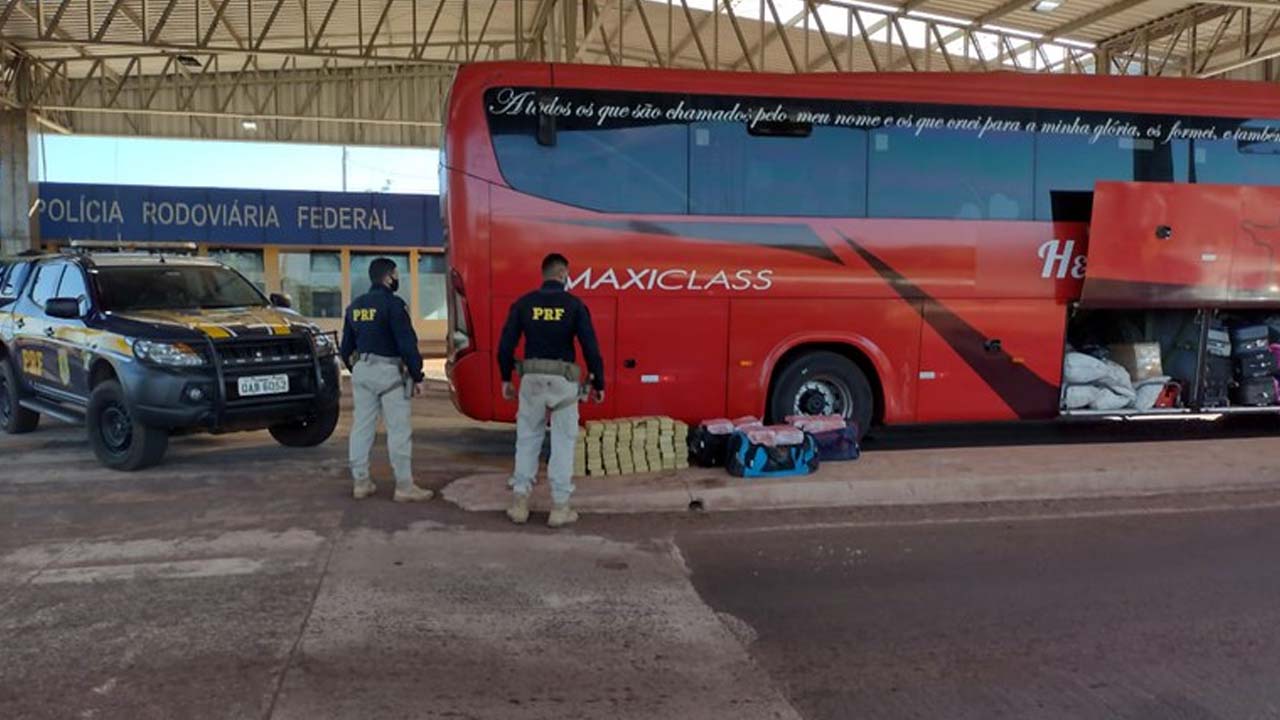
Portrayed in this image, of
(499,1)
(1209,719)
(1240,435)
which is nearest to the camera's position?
(1209,719)

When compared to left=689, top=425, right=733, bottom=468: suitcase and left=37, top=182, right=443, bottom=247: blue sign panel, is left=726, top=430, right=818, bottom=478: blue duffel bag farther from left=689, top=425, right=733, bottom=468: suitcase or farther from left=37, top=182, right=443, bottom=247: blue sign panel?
left=37, top=182, right=443, bottom=247: blue sign panel

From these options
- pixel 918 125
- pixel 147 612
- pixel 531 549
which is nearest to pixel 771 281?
pixel 918 125

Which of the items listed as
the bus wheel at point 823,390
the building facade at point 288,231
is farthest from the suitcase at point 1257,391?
the building facade at point 288,231

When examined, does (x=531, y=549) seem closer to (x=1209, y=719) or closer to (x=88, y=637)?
(x=88, y=637)

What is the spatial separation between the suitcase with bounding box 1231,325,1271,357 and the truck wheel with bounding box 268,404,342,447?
29.2 ft

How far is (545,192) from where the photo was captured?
766 centimetres

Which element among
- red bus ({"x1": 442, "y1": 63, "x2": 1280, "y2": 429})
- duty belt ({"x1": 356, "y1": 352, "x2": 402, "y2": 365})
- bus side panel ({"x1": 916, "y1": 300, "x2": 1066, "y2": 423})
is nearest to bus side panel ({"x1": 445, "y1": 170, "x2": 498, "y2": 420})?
red bus ({"x1": 442, "y1": 63, "x2": 1280, "y2": 429})

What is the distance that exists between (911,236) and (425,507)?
476 centimetres

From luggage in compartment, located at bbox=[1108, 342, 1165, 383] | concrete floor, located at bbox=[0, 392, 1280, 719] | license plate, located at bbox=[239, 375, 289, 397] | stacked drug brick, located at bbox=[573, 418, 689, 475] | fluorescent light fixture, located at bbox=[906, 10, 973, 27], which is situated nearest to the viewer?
concrete floor, located at bbox=[0, 392, 1280, 719]

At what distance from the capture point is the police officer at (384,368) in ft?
22.2

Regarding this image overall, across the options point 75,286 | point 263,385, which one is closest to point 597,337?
point 263,385

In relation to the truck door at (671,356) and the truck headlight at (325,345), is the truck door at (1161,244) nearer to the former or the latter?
the truck door at (671,356)

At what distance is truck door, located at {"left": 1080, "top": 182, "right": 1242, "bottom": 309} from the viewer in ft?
27.3

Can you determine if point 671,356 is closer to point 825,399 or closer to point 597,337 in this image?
point 597,337
